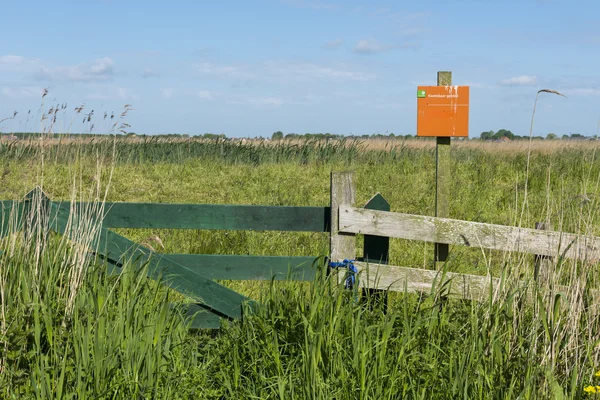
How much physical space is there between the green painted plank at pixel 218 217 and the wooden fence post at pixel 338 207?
0.10m

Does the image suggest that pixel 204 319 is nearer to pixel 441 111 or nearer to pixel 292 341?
pixel 292 341

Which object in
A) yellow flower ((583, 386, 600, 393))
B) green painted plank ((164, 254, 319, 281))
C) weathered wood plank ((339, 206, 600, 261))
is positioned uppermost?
weathered wood plank ((339, 206, 600, 261))

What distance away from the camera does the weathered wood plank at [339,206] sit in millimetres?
4781

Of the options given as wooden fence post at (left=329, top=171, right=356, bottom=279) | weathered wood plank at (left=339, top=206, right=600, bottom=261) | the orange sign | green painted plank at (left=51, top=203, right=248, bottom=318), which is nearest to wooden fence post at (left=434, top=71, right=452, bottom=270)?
the orange sign

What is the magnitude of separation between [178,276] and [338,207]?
4.42 feet

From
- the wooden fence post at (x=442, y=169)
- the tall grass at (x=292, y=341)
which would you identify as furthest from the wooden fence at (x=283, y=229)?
the wooden fence post at (x=442, y=169)

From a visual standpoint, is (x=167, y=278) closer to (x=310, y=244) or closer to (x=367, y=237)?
(x=367, y=237)

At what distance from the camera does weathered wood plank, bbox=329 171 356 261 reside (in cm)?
478

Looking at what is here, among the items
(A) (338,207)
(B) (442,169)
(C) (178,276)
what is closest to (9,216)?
(C) (178,276)

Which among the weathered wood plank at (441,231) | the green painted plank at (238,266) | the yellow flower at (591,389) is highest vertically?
the weathered wood plank at (441,231)

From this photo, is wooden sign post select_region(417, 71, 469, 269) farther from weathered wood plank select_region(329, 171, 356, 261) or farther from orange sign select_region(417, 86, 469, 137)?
weathered wood plank select_region(329, 171, 356, 261)

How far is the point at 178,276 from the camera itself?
185 inches

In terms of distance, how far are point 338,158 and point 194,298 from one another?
11.3 m

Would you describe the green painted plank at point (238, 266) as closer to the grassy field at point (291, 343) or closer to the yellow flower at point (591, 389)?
the grassy field at point (291, 343)
